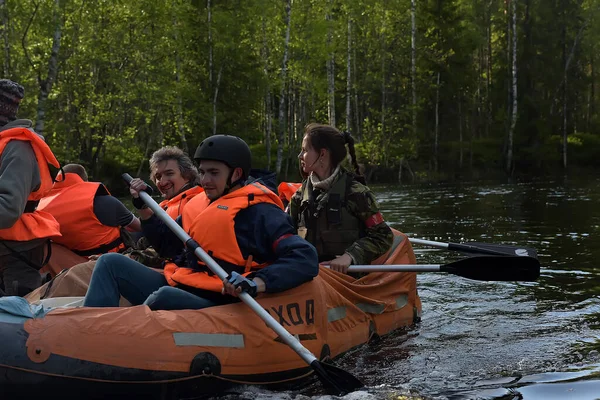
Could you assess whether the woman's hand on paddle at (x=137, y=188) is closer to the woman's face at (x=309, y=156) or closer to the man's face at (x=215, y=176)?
the man's face at (x=215, y=176)

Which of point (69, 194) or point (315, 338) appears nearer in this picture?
point (315, 338)

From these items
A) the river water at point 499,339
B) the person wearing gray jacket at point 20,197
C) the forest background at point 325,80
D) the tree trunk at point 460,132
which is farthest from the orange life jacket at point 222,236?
the tree trunk at point 460,132

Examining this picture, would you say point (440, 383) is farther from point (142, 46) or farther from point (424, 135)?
point (424, 135)

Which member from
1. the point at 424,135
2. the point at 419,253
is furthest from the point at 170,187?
the point at 424,135

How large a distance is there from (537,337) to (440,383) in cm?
142

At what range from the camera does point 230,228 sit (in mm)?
4430

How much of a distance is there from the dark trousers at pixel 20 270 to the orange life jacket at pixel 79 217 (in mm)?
1051

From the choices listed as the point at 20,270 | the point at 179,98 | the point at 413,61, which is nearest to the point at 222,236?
the point at 20,270

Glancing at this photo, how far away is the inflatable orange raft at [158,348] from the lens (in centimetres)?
389

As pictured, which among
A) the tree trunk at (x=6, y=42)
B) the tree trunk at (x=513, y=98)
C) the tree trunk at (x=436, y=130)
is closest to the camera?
the tree trunk at (x=6, y=42)

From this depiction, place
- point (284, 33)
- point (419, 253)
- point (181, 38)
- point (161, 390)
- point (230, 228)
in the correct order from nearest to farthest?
point (161, 390) → point (230, 228) → point (419, 253) → point (181, 38) → point (284, 33)

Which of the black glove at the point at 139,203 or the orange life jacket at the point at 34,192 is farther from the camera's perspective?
the black glove at the point at 139,203

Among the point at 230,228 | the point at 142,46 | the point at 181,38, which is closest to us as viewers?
the point at 230,228

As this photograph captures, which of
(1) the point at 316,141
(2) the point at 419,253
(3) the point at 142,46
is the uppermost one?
(3) the point at 142,46
